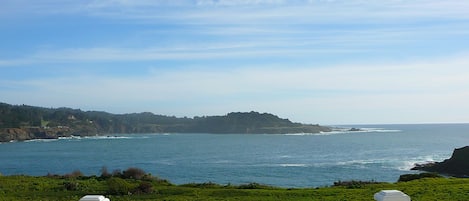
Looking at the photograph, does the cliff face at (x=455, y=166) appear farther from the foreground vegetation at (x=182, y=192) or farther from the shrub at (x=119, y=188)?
the shrub at (x=119, y=188)

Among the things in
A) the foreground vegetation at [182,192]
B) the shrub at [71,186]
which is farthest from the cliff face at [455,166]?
the shrub at [71,186]

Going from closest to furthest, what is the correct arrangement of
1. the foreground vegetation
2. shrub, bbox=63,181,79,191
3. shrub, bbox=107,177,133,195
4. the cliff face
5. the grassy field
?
the foreground vegetation, the grassy field, shrub, bbox=107,177,133,195, shrub, bbox=63,181,79,191, the cliff face

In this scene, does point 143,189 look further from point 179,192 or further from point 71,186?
point 71,186

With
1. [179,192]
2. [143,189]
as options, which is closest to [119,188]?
[143,189]

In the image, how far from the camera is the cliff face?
293 ft

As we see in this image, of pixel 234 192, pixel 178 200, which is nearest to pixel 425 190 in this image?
pixel 234 192

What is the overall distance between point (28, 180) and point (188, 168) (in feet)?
194

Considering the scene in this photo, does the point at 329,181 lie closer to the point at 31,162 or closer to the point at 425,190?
the point at 425,190

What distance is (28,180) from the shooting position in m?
38.3

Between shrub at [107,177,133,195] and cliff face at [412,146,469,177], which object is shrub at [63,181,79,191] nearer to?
shrub at [107,177,133,195]

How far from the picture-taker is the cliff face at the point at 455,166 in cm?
8925

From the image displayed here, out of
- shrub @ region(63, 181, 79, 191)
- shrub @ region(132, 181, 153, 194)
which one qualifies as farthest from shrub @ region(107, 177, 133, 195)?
shrub @ region(63, 181, 79, 191)

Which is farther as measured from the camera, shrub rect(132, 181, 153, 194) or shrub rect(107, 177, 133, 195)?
shrub rect(132, 181, 153, 194)

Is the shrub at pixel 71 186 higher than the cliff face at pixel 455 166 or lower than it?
higher
